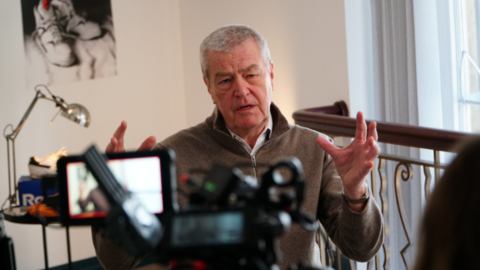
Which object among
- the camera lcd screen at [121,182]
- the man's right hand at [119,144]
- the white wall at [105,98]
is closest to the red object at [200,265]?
the camera lcd screen at [121,182]

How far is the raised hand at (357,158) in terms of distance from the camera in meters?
1.25

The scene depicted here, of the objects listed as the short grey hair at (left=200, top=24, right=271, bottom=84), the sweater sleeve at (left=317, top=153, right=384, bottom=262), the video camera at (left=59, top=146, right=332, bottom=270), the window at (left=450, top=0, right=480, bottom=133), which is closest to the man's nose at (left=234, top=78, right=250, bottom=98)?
the short grey hair at (left=200, top=24, right=271, bottom=84)

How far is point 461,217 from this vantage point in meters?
0.51

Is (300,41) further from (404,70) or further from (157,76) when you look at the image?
(157,76)

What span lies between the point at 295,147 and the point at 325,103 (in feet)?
4.83

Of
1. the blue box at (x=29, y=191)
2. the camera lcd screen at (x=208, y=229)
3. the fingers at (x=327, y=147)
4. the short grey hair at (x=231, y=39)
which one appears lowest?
the blue box at (x=29, y=191)

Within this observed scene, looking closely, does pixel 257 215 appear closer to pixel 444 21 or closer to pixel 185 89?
pixel 444 21

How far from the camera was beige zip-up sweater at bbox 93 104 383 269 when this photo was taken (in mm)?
1416

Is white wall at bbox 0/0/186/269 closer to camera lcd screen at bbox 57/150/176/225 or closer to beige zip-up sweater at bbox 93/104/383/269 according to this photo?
beige zip-up sweater at bbox 93/104/383/269

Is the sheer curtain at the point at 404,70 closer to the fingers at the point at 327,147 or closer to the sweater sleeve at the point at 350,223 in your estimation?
the sweater sleeve at the point at 350,223

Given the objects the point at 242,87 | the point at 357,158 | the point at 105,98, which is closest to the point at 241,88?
the point at 242,87

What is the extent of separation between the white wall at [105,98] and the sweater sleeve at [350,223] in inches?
109

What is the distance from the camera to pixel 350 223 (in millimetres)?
1388

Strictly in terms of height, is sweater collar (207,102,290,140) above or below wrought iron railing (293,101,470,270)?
above
